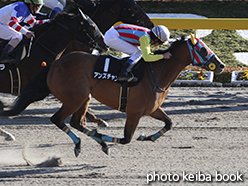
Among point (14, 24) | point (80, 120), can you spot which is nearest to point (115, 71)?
point (80, 120)

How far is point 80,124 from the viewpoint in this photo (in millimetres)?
5902

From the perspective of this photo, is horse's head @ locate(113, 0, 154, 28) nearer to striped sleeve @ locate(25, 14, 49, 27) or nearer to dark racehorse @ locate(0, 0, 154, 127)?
dark racehorse @ locate(0, 0, 154, 127)

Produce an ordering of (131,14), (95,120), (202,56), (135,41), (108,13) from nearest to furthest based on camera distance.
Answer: (202,56), (135,41), (95,120), (108,13), (131,14)

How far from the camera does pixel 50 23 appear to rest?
6.63m

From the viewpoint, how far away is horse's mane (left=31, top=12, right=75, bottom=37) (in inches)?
260

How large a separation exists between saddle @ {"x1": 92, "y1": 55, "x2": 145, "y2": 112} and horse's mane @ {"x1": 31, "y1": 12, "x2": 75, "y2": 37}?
1.30 metres

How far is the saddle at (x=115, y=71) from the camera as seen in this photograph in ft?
18.3

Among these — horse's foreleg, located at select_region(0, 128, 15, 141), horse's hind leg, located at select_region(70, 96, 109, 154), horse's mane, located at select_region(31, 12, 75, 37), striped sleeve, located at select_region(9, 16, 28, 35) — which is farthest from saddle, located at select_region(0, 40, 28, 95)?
horse's hind leg, located at select_region(70, 96, 109, 154)

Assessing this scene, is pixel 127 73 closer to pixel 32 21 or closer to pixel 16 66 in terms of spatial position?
pixel 16 66

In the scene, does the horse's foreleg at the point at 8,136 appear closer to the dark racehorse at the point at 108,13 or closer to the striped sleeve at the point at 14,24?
the striped sleeve at the point at 14,24

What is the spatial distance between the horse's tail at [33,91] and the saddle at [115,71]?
2.41 ft

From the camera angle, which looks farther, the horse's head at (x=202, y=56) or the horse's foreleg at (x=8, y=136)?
the horse's foreleg at (x=8, y=136)

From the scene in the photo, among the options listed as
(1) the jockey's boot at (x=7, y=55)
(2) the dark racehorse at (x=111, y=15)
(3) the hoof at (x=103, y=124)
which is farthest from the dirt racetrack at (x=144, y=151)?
(1) the jockey's boot at (x=7, y=55)

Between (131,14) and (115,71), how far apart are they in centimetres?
220
